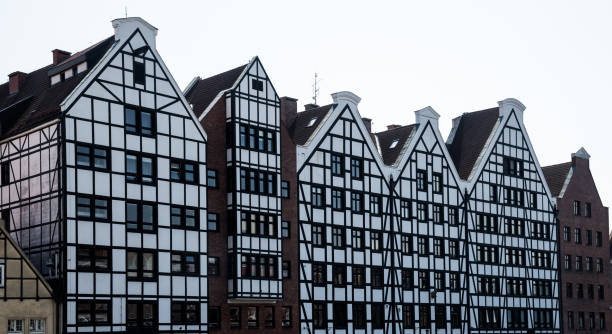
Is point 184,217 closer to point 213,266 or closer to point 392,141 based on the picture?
point 213,266

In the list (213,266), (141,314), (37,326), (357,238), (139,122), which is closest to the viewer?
(37,326)

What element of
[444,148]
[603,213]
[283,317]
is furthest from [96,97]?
[603,213]

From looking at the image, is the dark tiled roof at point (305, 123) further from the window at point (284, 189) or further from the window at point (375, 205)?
the window at point (375, 205)

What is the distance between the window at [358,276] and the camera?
205ft

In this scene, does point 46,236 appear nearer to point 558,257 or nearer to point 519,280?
point 519,280

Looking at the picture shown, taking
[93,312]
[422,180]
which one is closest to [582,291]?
[422,180]

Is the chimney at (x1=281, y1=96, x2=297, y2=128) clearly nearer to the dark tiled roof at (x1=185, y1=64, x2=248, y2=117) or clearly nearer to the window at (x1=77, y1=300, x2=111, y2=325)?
the dark tiled roof at (x1=185, y1=64, x2=248, y2=117)

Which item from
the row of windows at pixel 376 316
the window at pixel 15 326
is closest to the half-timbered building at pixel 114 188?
the window at pixel 15 326

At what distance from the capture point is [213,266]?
53.8 metres

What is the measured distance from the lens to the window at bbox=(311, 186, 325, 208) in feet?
199

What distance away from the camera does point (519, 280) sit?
76625 mm

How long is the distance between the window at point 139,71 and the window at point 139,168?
160 inches

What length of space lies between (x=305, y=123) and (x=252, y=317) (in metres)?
15.0

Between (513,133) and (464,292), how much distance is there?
15143 millimetres
